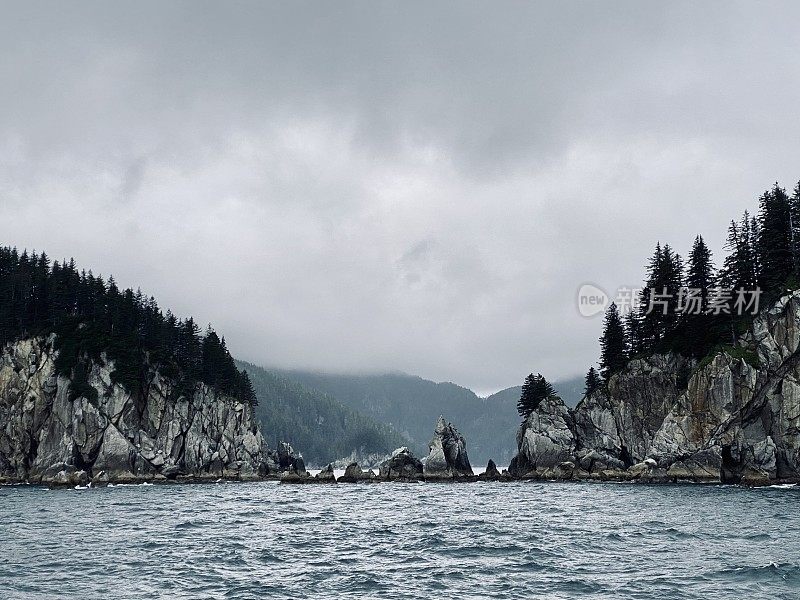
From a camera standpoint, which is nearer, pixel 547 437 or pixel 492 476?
pixel 547 437

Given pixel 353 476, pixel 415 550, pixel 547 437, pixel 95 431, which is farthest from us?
pixel 353 476

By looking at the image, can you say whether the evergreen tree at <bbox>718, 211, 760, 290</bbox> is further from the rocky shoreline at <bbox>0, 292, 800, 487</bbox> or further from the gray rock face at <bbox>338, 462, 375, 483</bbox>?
the gray rock face at <bbox>338, 462, 375, 483</bbox>

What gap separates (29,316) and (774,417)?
426 feet

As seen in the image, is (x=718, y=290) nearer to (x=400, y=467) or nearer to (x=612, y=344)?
(x=612, y=344)

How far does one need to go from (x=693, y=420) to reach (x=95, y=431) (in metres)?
98.3

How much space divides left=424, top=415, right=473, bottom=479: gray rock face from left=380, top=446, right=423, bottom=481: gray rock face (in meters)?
4.15

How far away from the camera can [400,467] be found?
131 meters

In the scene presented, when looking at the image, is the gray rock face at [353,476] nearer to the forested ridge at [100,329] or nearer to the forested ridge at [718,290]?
the forested ridge at [100,329]

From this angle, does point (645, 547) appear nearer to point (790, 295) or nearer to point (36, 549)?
point (36, 549)

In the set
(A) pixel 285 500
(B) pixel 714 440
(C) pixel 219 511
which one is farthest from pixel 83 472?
(B) pixel 714 440

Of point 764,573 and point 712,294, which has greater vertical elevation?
point 712,294

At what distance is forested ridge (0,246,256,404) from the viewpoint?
123m

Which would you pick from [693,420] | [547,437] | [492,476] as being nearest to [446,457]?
[492,476]

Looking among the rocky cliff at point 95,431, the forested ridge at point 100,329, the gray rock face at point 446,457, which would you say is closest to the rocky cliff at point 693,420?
the gray rock face at point 446,457
